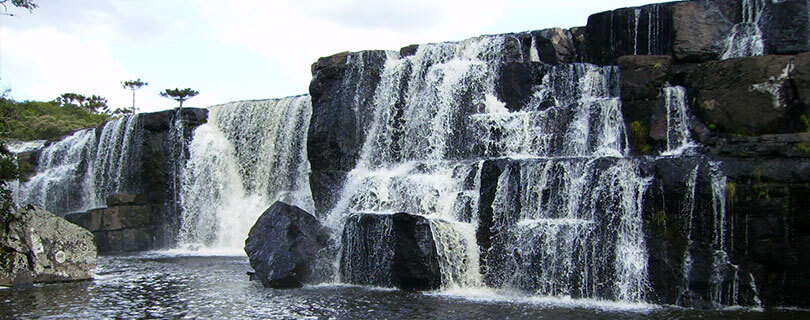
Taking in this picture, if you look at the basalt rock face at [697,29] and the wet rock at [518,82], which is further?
the wet rock at [518,82]

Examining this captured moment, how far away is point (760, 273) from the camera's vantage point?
16.4 metres

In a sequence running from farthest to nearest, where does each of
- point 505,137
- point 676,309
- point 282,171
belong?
point 282,171, point 505,137, point 676,309

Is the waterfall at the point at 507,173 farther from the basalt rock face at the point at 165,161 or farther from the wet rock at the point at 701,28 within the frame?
the basalt rock face at the point at 165,161

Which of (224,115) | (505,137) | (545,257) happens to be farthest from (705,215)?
(224,115)

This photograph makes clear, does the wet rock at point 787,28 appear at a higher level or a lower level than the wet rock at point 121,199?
higher

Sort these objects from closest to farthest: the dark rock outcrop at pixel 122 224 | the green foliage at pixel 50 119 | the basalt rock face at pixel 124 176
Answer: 1. the dark rock outcrop at pixel 122 224
2. the basalt rock face at pixel 124 176
3. the green foliage at pixel 50 119

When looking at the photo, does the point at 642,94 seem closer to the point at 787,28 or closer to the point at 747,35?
the point at 747,35

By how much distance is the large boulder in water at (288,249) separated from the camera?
20.0 metres

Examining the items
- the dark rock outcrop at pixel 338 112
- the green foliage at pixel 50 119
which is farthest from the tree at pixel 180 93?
the dark rock outcrop at pixel 338 112

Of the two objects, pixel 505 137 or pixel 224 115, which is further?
pixel 224 115

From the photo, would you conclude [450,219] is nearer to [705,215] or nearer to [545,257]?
[545,257]

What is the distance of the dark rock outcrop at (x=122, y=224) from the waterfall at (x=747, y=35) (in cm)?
2685

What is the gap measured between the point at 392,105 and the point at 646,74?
10104 millimetres

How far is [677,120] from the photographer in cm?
2150
